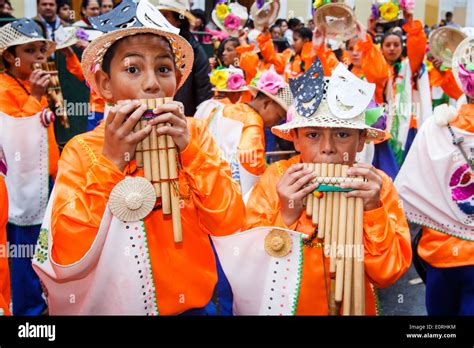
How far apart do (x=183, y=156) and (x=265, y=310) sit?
0.72m

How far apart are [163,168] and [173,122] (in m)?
0.18

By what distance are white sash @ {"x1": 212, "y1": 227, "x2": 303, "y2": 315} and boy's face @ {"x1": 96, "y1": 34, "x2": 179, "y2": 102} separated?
631 millimetres

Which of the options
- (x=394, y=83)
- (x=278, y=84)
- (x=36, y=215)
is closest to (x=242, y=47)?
(x=394, y=83)

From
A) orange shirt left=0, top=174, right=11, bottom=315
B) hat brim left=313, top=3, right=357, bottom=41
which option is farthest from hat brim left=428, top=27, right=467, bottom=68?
orange shirt left=0, top=174, right=11, bottom=315

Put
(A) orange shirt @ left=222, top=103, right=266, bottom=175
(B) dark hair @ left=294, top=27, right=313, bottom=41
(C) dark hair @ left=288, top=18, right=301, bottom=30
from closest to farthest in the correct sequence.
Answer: (A) orange shirt @ left=222, top=103, right=266, bottom=175
(B) dark hair @ left=294, top=27, right=313, bottom=41
(C) dark hair @ left=288, top=18, right=301, bottom=30

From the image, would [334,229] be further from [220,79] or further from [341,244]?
[220,79]

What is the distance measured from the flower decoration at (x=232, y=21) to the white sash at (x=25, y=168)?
3118 mm

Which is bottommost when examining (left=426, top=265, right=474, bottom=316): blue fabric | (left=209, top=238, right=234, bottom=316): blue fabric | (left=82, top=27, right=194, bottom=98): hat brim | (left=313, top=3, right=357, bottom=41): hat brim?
(left=209, top=238, right=234, bottom=316): blue fabric

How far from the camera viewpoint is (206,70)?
464 centimetres

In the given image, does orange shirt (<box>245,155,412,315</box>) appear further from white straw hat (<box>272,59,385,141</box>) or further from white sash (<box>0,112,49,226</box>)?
white sash (<box>0,112,49,226</box>)

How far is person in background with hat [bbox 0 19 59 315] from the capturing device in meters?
4.01

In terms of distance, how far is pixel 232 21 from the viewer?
263 inches

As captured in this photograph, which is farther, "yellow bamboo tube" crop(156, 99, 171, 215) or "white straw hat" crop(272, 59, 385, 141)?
"white straw hat" crop(272, 59, 385, 141)

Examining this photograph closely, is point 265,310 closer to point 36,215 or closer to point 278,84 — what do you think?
point 278,84
